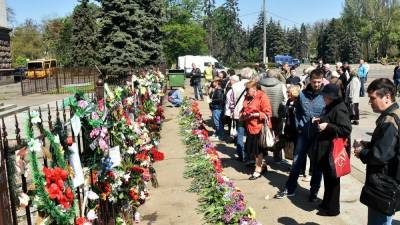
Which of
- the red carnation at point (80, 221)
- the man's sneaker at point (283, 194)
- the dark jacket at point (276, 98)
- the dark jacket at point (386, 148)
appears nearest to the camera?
the red carnation at point (80, 221)

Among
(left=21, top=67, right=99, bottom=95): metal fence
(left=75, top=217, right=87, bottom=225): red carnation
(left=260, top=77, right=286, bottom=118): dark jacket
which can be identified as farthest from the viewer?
(left=21, top=67, right=99, bottom=95): metal fence

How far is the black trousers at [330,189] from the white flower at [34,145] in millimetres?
3654

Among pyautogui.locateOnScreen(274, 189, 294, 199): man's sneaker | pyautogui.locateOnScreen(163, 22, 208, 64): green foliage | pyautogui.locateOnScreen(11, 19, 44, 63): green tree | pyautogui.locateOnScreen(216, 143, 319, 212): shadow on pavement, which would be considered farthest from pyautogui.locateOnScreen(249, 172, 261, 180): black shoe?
pyautogui.locateOnScreen(11, 19, 44, 63): green tree

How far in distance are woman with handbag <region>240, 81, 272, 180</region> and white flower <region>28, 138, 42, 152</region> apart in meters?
4.67

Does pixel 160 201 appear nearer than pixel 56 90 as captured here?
Yes

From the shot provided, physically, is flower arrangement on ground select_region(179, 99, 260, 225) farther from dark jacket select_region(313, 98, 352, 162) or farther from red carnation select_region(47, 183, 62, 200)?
red carnation select_region(47, 183, 62, 200)

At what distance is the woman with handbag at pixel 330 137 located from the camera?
5.06 meters

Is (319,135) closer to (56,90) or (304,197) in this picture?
(304,197)

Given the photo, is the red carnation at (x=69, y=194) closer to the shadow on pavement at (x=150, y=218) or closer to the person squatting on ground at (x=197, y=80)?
the shadow on pavement at (x=150, y=218)

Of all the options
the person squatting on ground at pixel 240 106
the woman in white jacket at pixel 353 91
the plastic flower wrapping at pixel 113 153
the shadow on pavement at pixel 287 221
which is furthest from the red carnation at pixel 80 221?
the woman in white jacket at pixel 353 91

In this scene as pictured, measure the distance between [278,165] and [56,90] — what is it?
869 inches

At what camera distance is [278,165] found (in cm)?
796

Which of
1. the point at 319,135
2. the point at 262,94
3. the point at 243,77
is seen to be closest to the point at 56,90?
the point at 243,77

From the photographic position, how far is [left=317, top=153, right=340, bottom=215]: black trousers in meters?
5.24
